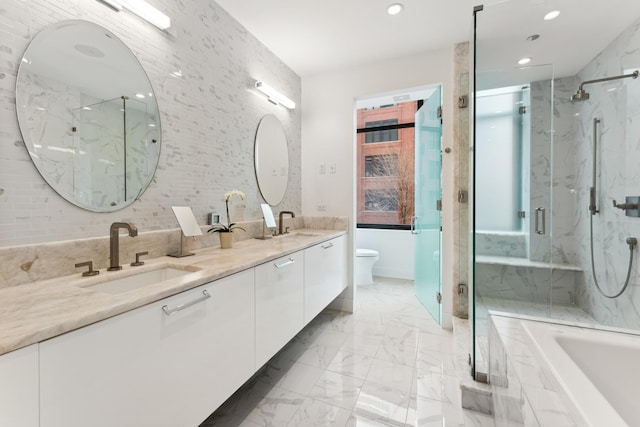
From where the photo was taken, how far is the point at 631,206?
75.1 inches

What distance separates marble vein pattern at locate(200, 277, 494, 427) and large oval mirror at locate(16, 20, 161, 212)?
4.30 feet

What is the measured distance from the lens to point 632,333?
1191 mm

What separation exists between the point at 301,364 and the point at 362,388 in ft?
1.52

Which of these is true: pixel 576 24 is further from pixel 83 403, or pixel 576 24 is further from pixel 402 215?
pixel 83 403

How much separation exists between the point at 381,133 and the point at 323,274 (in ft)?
8.96

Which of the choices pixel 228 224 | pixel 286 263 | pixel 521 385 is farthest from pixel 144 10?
pixel 521 385

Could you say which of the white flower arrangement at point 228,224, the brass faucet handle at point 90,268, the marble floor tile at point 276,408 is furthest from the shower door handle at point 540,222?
the brass faucet handle at point 90,268

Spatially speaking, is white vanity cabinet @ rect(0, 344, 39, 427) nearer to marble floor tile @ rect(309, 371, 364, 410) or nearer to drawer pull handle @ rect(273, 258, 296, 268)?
drawer pull handle @ rect(273, 258, 296, 268)

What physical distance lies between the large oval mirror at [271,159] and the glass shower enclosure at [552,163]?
1655 millimetres

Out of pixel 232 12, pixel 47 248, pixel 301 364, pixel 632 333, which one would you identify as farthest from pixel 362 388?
pixel 232 12

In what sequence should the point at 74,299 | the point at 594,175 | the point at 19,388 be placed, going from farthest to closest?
the point at 594,175, the point at 74,299, the point at 19,388

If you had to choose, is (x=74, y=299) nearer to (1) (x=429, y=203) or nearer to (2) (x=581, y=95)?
(1) (x=429, y=203)

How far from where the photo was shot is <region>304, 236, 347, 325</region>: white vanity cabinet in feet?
6.52

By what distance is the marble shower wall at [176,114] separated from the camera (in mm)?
999
